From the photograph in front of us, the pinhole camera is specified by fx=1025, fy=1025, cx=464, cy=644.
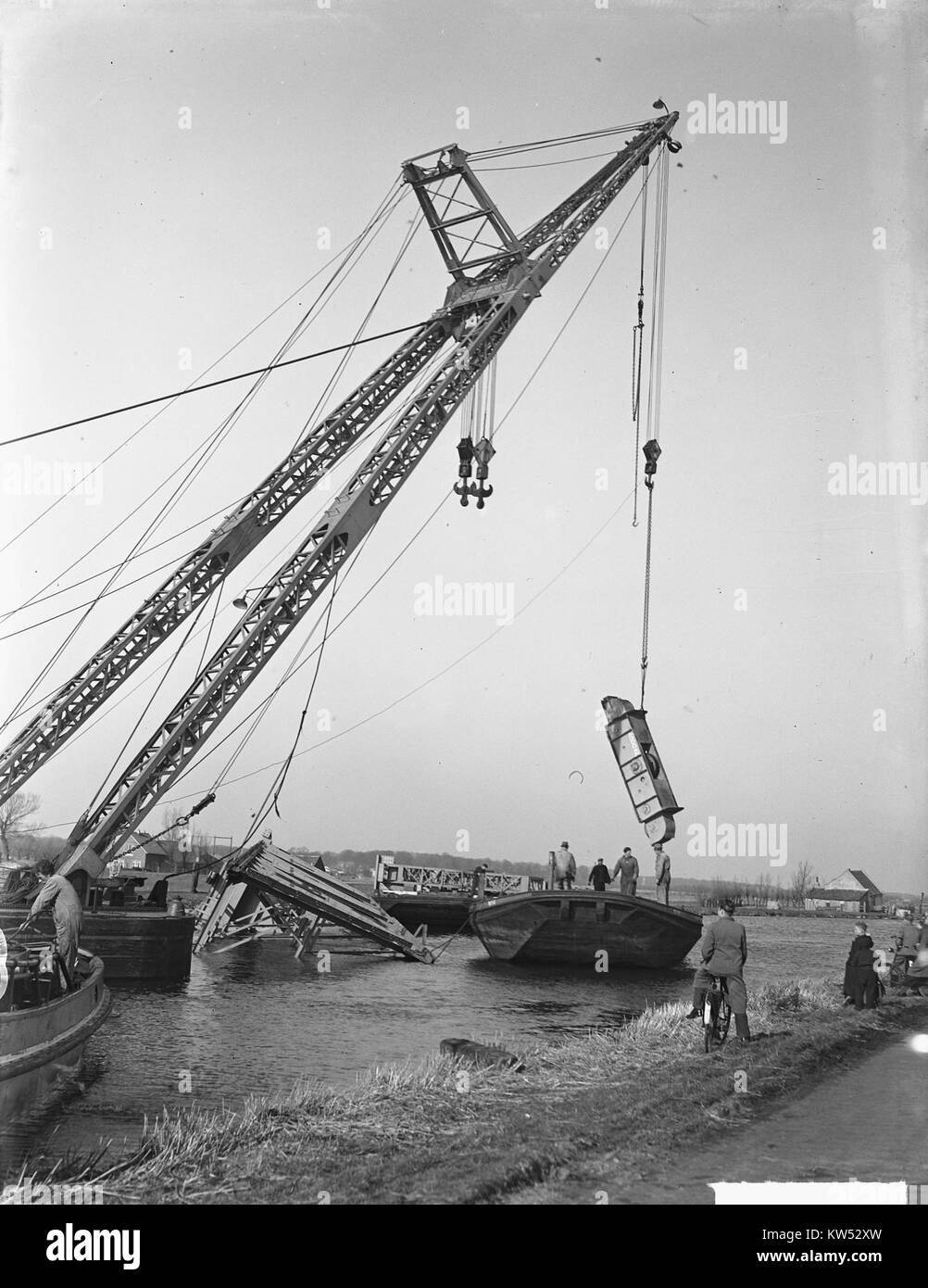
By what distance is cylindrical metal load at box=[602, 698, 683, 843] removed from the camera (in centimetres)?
1998

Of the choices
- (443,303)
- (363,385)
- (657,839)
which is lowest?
(657,839)

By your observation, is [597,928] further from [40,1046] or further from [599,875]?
[40,1046]

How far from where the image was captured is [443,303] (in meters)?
22.3

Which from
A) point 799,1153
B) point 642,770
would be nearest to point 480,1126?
point 799,1153

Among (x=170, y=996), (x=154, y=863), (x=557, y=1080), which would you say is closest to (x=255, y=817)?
(x=170, y=996)

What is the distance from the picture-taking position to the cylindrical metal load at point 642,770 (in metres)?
20.0

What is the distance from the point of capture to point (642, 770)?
803 inches

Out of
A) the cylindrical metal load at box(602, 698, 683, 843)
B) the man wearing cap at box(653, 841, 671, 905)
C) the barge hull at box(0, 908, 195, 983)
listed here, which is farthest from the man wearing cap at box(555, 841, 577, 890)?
the barge hull at box(0, 908, 195, 983)

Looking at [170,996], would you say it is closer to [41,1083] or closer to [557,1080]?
[41,1083]

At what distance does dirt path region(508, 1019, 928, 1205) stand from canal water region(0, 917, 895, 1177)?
382 cm

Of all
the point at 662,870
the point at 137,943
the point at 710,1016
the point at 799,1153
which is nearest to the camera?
the point at 799,1153

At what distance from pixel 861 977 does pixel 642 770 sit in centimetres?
647

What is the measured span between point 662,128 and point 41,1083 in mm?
22129
